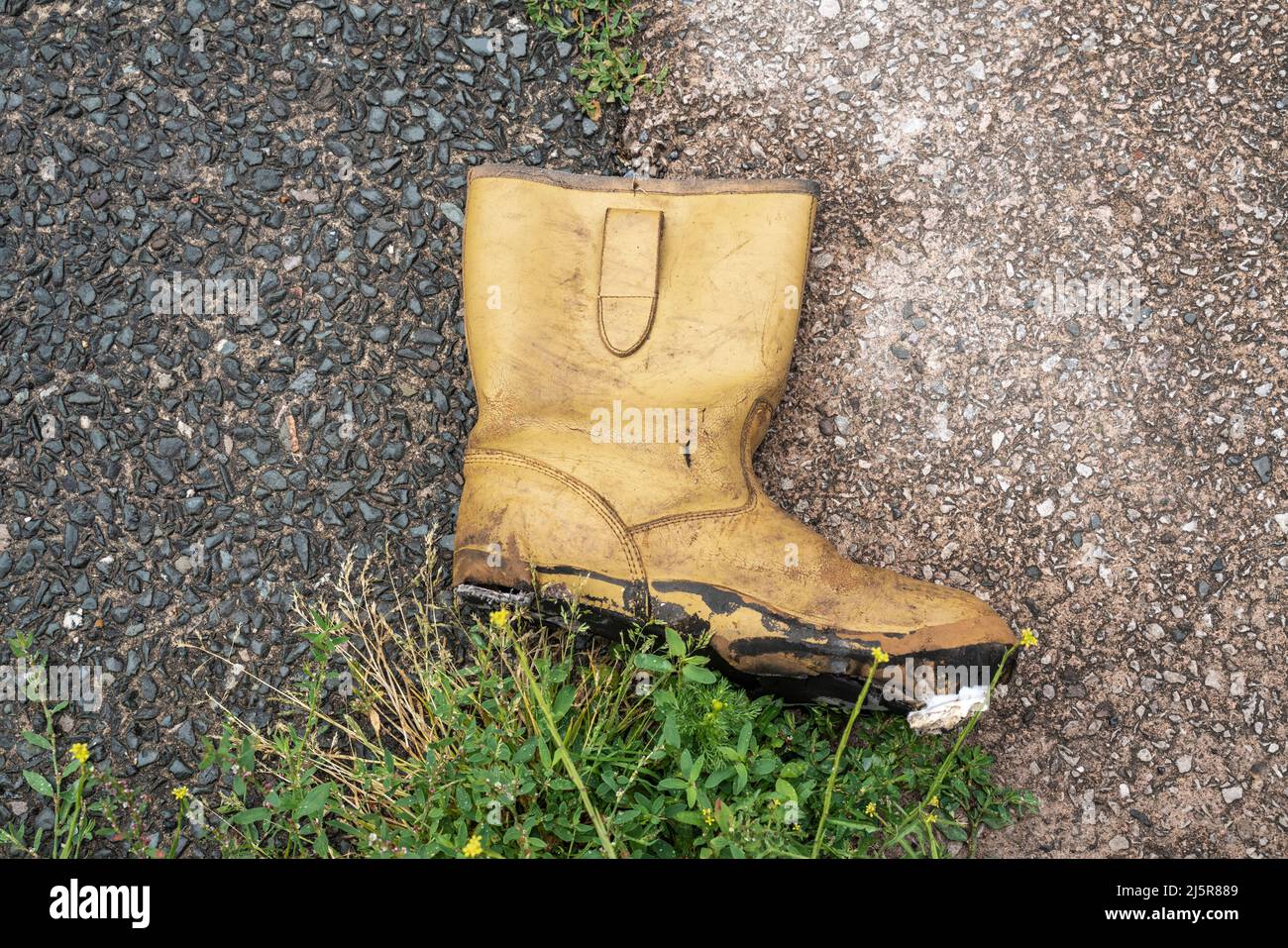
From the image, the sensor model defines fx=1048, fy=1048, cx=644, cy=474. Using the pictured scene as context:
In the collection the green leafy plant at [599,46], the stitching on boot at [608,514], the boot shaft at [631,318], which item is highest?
the green leafy plant at [599,46]

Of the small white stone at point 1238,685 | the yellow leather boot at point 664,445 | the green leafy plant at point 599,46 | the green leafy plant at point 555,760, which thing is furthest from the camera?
the green leafy plant at point 599,46

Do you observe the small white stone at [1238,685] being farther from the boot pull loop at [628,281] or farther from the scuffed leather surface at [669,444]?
the boot pull loop at [628,281]

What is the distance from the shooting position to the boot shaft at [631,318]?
8.20ft

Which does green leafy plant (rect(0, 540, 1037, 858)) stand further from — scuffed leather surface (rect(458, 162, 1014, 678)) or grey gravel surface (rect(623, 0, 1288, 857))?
grey gravel surface (rect(623, 0, 1288, 857))

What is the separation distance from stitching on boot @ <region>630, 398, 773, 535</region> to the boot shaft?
0.01 metres

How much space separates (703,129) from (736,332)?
0.77 m

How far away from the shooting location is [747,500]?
253cm

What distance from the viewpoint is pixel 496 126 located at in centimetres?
292

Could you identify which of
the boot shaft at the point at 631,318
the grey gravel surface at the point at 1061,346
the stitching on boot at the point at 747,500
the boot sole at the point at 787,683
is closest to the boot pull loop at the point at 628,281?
the boot shaft at the point at 631,318

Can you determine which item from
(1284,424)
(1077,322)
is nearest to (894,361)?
(1077,322)

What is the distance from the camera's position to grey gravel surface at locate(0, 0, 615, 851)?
2717 mm

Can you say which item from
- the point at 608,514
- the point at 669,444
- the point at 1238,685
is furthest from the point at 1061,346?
the point at 608,514

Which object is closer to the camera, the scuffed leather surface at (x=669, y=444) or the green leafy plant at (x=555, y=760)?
the green leafy plant at (x=555, y=760)
